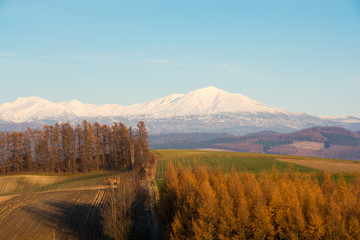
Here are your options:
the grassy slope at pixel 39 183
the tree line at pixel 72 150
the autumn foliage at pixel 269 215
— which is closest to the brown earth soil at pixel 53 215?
the grassy slope at pixel 39 183

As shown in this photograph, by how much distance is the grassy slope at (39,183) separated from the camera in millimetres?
95119

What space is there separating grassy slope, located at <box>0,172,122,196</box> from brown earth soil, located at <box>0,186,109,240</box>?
11.0m

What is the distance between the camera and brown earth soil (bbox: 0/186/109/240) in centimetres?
5675

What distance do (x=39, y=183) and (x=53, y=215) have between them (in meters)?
40.5

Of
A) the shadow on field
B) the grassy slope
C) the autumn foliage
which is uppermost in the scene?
the autumn foliage

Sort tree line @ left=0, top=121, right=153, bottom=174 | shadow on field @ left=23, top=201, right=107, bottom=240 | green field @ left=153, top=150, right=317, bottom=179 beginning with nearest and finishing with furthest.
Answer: shadow on field @ left=23, top=201, right=107, bottom=240 → green field @ left=153, top=150, right=317, bottom=179 → tree line @ left=0, top=121, right=153, bottom=174

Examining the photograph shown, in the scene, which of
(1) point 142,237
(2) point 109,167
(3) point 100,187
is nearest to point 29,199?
(3) point 100,187

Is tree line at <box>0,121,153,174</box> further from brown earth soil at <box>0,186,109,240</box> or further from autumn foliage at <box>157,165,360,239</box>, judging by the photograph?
autumn foliage at <box>157,165,360,239</box>

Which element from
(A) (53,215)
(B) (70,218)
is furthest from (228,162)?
(A) (53,215)

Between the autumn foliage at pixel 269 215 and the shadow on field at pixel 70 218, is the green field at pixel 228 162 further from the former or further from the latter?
the autumn foliage at pixel 269 215

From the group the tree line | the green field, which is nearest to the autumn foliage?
the green field

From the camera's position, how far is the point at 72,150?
5025 inches

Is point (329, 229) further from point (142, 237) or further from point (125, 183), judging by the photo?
point (125, 183)

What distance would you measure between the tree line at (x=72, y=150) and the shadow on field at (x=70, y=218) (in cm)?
4707
